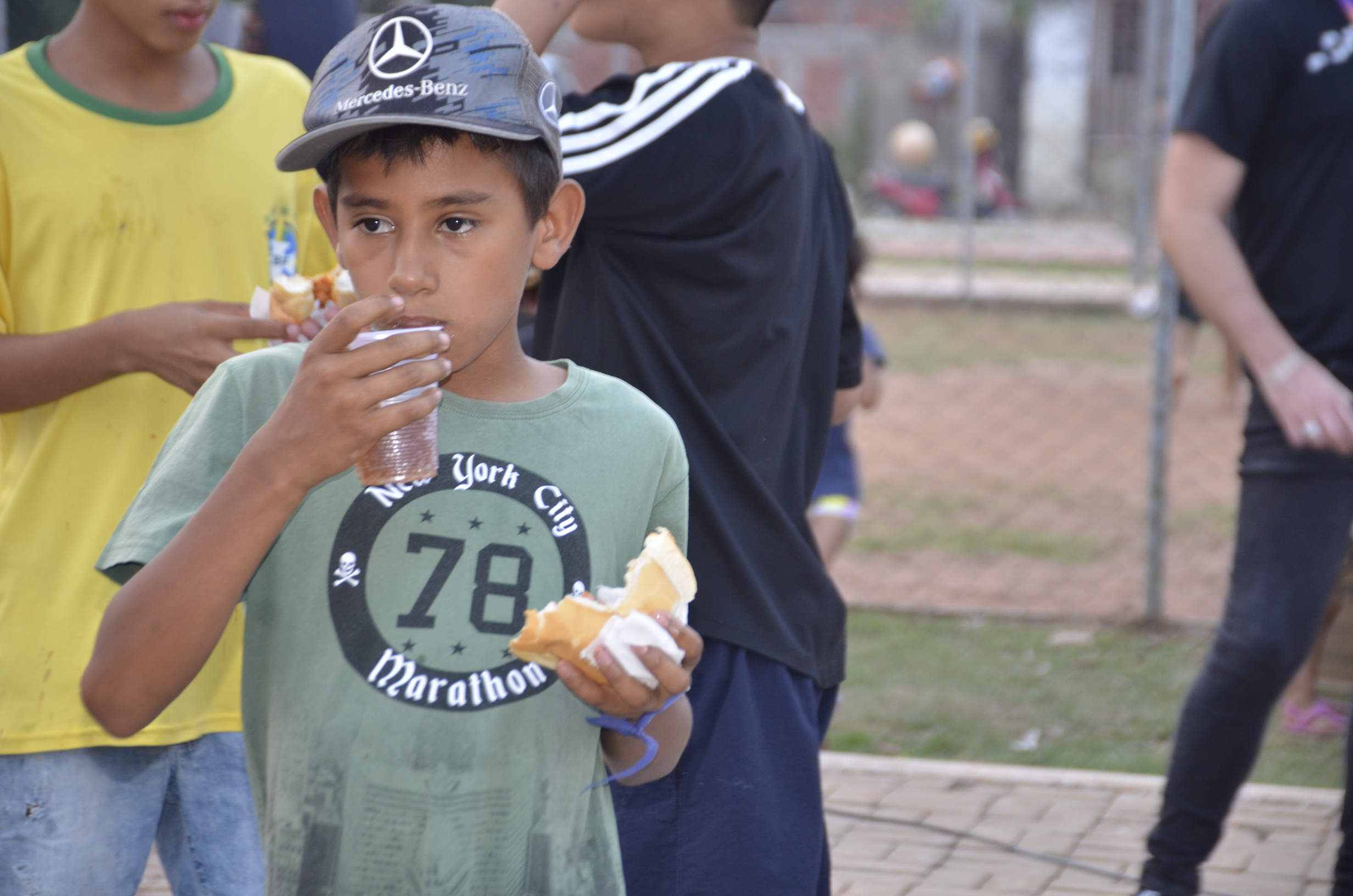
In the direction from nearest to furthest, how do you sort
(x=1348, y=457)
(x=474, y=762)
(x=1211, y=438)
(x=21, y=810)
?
(x=474, y=762)
(x=21, y=810)
(x=1348, y=457)
(x=1211, y=438)

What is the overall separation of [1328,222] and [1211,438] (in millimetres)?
7221

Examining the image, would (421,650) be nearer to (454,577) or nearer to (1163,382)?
(454,577)

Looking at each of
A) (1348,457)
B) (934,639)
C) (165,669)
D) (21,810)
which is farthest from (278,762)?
(934,639)

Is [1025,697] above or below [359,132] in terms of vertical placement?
below

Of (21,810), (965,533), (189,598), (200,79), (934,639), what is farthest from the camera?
(965,533)

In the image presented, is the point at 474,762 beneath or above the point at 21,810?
above

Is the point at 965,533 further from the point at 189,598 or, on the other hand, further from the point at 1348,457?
the point at 189,598

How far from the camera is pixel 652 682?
64.0 inches

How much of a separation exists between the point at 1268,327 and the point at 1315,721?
2.33 m

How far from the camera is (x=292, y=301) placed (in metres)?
2.20

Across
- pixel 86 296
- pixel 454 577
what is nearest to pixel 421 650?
pixel 454 577

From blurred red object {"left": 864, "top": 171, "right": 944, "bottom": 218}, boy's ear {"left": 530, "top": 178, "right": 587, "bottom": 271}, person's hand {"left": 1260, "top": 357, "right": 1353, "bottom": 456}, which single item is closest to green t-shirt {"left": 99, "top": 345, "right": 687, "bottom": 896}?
boy's ear {"left": 530, "top": 178, "right": 587, "bottom": 271}

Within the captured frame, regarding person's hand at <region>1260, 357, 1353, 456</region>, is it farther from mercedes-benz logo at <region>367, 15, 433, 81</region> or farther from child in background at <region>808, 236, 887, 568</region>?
child in background at <region>808, 236, 887, 568</region>

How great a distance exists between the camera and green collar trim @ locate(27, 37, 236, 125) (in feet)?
7.62
